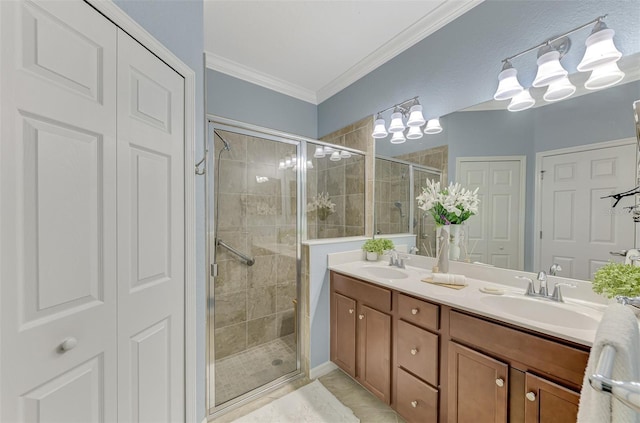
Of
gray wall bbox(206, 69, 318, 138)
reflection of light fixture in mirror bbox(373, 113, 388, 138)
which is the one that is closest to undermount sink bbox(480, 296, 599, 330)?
reflection of light fixture in mirror bbox(373, 113, 388, 138)

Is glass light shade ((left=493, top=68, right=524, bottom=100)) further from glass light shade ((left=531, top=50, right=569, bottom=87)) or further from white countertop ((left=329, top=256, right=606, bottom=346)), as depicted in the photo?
white countertop ((left=329, top=256, right=606, bottom=346))

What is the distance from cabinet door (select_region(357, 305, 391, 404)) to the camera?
163cm

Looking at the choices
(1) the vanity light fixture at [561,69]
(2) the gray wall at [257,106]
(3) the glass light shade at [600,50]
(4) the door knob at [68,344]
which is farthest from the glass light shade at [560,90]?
(4) the door knob at [68,344]

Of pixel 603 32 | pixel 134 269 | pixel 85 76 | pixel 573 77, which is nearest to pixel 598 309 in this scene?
pixel 573 77

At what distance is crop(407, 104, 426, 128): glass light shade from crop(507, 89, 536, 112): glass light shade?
60cm

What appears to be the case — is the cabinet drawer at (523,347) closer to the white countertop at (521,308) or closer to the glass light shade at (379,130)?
the white countertop at (521,308)

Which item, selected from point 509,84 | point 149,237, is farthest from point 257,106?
point 509,84

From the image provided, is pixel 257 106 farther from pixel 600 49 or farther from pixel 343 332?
pixel 600 49

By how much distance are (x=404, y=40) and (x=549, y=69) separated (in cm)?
114

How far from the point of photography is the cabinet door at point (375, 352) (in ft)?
5.34

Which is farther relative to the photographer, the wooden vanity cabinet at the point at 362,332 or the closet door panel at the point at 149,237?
the wooden vanity cabinet at the point at 362,332

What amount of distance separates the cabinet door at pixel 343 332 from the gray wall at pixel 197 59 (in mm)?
983

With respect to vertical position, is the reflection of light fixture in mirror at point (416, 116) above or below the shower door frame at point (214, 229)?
above

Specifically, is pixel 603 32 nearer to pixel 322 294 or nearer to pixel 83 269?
pixel 322 294
